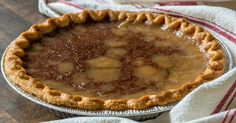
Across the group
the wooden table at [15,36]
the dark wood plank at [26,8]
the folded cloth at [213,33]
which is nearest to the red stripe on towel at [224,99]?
the folded cloth at [213,33]

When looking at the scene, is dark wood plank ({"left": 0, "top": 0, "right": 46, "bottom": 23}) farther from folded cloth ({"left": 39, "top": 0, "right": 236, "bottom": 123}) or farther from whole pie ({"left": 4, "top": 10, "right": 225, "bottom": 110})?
whole pie ({"left": 4, "top": 10, "right": 225, "bottom": 110})

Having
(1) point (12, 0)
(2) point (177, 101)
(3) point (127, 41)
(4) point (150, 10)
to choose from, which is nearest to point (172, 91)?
(2) point (177, 101)

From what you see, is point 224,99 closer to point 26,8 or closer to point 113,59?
point 113,59

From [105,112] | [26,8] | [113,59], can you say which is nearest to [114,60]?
[113,59]

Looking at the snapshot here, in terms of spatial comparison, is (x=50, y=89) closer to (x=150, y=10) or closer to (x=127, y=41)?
(x=127, y=41)

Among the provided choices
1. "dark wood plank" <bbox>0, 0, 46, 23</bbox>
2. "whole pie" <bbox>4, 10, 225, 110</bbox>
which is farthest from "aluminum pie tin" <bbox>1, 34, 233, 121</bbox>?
"dark wood plank" <bbox>0, 0, 46, 23</bbox>

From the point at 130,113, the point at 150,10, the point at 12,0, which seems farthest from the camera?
the point at 12,0

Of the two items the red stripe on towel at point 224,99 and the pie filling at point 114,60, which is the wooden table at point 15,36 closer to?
the pie filling at point 114,60
